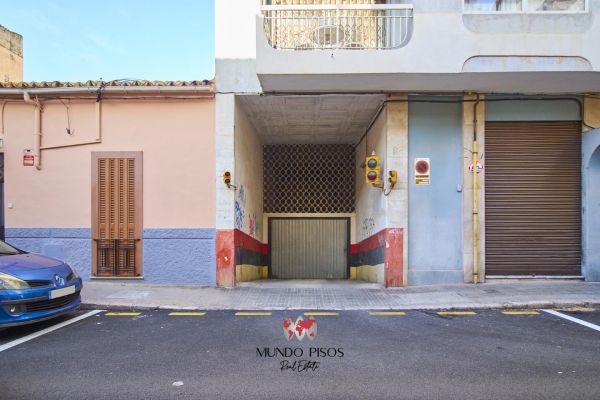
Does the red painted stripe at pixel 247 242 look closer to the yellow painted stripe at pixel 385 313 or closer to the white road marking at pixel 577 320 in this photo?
the yellow painted stripe at pixel 385 313

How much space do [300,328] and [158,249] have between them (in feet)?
14.4

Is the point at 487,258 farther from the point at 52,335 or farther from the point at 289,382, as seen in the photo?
the point at 52,335

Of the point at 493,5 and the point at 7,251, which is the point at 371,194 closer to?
the point at 493,5

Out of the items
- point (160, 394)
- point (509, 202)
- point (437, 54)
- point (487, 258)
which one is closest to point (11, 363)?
point (160, 394)

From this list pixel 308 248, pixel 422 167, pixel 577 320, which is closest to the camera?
pixel 577 320

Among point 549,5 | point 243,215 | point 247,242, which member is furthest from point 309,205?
point 549,5

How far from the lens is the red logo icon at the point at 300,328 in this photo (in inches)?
210

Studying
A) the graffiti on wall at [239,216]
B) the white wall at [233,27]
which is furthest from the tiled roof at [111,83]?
the graffiti on wall at [239,216]

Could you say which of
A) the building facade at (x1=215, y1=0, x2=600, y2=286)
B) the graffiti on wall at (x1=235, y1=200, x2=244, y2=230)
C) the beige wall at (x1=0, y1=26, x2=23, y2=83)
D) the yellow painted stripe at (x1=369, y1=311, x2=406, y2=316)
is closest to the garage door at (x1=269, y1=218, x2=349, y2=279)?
the building facade at (x1=215, y1=0, x2=600, y2=286)

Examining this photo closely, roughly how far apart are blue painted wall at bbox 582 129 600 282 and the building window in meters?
2.62

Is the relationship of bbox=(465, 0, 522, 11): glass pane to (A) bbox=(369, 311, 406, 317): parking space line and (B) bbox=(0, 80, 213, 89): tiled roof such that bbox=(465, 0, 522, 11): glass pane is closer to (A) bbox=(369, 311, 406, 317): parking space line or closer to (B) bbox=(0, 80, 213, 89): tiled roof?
(B) bbox=(0, 80, 213, 89): tiled roof

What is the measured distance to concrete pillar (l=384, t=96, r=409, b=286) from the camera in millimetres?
8492

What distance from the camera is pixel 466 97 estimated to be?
27.9 ft

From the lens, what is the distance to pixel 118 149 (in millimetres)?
8773
